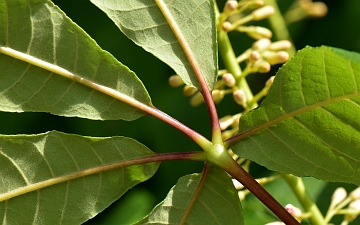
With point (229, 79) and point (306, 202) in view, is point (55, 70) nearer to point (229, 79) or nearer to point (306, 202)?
point (229, 79)

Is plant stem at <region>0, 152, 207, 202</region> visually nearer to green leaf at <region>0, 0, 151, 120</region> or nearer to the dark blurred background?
green leaf at <region>0, 0, 151, 120</region>

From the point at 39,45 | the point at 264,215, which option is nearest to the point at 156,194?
the point at 264,215

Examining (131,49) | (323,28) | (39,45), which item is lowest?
(323,28)

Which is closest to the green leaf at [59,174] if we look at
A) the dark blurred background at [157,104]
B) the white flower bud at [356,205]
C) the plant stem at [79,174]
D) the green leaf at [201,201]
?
the plant stem at [79,174]

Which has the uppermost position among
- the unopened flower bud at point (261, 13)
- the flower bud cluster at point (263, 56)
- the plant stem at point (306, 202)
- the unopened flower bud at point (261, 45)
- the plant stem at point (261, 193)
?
the unopened flower bud at point (261, 13)

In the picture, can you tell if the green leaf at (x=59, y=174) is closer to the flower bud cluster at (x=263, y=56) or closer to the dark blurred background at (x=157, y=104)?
the flower bud cluster at (x=263, y=56)

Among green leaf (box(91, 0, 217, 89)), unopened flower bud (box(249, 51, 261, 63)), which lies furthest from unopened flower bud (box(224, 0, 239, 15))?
green leaf (box(91, 0, 217, 89))

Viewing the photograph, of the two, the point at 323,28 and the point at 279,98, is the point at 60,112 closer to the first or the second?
the point at 279,98

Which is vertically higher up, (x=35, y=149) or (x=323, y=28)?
(x=35, y=149)
